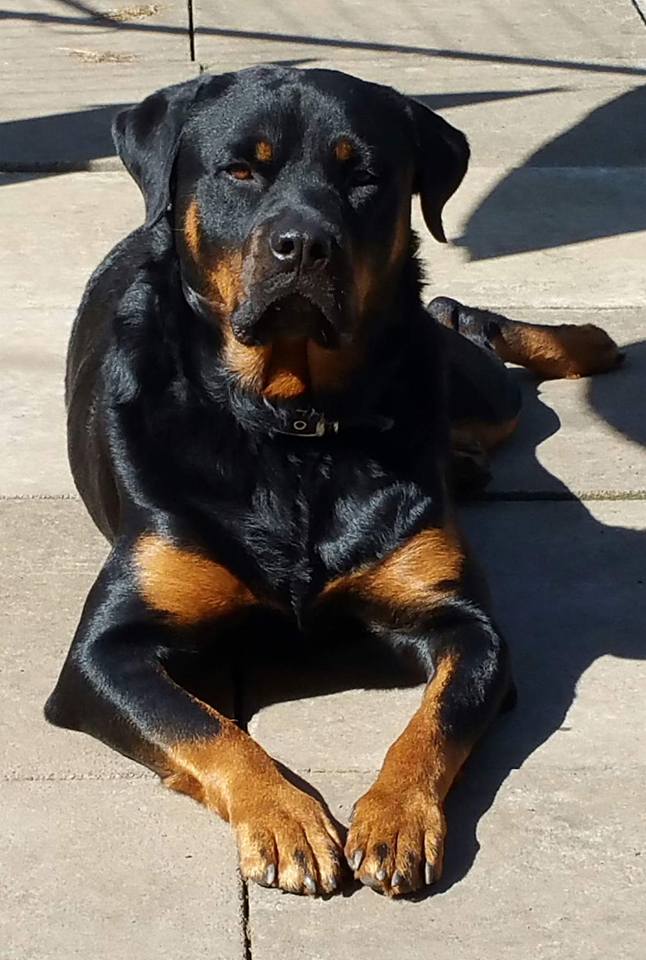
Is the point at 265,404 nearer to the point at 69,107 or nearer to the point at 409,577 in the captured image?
the point at 409,577

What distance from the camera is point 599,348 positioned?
5.84 meters

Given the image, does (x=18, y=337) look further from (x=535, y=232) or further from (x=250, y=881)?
(x=250, y=881)

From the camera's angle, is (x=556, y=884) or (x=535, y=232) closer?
(x=556, y=884)

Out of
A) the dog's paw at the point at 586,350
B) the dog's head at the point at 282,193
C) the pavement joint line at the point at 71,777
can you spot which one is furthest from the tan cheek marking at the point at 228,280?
the dog's paw at the point at 586,350

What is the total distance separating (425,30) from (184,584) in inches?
237

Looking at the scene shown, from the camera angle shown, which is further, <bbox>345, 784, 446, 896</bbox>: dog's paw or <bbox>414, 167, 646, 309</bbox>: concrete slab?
<bbox>414, 167, 646, 309</bbox>: concrete slab

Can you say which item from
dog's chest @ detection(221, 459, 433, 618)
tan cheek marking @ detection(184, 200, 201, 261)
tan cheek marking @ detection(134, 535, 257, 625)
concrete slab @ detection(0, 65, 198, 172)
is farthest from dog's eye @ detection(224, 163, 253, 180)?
concrete slab @ detection(0, 65, 198, 172)

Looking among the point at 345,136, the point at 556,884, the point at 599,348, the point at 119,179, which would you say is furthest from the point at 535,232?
the point at 556,884

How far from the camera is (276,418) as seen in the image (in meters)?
4.18

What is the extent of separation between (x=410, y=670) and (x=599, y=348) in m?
2.00

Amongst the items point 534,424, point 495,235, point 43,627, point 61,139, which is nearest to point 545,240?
point 495,235

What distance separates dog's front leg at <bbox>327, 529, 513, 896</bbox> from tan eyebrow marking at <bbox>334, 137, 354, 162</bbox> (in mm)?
869

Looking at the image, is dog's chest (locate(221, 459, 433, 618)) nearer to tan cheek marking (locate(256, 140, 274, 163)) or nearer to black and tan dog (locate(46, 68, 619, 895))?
black and tan dog (locate(46, 68, 619, 895))

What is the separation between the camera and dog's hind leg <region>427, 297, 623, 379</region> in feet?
19.1
